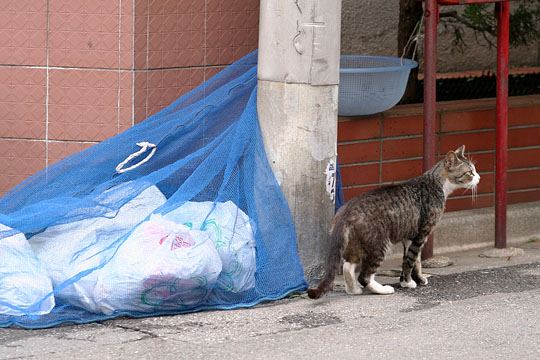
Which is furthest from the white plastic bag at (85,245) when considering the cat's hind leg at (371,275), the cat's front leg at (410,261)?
the cat's front leg at (410,261)

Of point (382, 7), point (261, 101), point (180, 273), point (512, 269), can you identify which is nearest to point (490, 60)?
point (382, 7)

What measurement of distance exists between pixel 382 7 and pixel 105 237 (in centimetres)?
455

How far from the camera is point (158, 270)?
6.20m

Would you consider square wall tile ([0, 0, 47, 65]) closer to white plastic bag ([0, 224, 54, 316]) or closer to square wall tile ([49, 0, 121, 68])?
square wall tile ([49, 0, 121, 68])

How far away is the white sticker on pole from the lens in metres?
7.01

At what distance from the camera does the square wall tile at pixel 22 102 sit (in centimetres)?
738

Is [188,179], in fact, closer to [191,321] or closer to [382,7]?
[191,321]

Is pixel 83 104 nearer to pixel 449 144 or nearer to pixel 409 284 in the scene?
pixel 409 284

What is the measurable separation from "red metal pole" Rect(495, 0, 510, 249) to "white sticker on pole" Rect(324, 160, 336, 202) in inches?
60.7

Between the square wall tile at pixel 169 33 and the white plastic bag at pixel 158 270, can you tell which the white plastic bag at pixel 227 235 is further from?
the square wall tile at pixel 169 33

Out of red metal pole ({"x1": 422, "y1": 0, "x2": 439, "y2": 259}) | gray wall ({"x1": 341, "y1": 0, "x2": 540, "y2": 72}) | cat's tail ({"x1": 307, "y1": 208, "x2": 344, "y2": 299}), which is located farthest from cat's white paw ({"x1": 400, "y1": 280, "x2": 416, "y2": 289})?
gray wall ({"x1": 341, "y1": 0, "x2": 540, "y2": 72})

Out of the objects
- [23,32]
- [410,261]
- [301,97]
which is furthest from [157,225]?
[23,32]

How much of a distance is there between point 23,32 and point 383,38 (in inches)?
150

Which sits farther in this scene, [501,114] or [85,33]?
[501,114]
